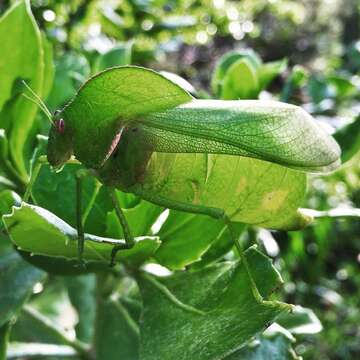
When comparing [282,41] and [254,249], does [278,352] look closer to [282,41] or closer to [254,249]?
[254,249]

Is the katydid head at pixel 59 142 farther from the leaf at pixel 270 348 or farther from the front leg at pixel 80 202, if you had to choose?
the leaf at pixel 270 348

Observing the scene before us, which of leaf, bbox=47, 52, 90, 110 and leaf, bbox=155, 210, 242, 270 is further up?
leaf, bbox=47, 52, 90, 110

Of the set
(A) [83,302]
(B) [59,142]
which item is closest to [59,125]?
(B) [59,142]

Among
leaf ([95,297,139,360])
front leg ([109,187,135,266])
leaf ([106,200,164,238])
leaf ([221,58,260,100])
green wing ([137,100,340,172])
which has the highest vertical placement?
green wing ([137,100,340,172])

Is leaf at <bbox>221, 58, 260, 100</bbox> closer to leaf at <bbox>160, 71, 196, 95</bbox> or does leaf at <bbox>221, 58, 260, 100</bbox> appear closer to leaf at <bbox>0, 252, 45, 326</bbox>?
leaf at <bbox>160, 71, 196, 95</bbox>

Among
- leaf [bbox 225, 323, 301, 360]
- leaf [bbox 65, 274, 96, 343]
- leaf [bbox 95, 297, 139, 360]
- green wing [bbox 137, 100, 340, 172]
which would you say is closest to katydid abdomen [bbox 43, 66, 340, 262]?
green wing [bbox 137, 100, 340, 172]

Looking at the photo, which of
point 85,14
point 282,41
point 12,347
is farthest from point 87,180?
point 282,41

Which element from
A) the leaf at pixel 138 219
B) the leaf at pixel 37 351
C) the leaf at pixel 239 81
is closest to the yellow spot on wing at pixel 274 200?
the leaf at pixel 138 219
